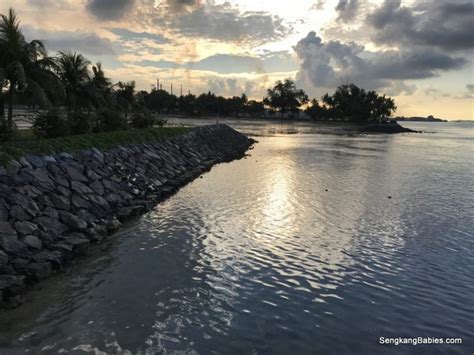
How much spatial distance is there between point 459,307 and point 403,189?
1818 cm

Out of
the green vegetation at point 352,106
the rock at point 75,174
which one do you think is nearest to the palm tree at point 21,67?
the rock at point 75,174

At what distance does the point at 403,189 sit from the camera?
27.0m

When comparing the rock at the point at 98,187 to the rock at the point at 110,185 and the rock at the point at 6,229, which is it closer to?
the rock at the point at 110,185

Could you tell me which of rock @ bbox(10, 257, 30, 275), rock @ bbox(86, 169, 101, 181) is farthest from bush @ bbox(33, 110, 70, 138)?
rock @ bbox(10, 257, 30, 275)

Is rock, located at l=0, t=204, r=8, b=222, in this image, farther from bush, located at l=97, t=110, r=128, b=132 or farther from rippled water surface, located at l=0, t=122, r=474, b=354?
bush, located at l=97, t=110, r=128, b=132

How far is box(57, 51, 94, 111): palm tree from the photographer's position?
97.4ft

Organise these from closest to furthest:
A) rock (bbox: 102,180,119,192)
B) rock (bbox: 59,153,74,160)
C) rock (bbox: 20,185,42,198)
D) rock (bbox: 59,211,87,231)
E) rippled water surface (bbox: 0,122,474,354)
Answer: rippled water surface (bbox: 0,122,474,354) → rock (bbox: 20,185,42,198) → rock (bbox: 59,211,87,231) → rock (bbox: 59,153,74,160) → rock (bbox: 102,180,119,192)

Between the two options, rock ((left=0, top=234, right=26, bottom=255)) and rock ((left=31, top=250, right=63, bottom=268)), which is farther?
rock ((left=31, top=250, right=63, bottom=268))

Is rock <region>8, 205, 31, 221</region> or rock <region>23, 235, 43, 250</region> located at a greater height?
rock <region>8, 205, 31, 221</region>

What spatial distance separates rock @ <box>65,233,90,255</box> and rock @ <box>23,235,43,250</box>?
90cm

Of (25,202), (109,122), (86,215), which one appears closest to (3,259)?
(25,202)

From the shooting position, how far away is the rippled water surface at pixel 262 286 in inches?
322

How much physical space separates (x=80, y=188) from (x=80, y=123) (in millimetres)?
8519

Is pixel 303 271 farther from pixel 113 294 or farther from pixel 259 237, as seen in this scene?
pixel 113 294
